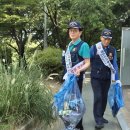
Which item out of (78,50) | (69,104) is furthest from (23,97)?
(78,50)

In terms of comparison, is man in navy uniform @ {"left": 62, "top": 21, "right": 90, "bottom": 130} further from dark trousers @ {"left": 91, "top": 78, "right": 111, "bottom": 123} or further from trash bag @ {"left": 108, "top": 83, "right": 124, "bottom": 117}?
trash bag @ {"left": 108, "top": 83, "right": 124, "bottom": 117}

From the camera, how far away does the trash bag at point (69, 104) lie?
22.8 ft

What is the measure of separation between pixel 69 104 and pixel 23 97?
79 centimetres

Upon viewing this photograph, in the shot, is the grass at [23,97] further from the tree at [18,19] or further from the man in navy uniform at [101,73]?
the tree at [18,19]

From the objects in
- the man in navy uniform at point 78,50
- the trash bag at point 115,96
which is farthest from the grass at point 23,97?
the trash bag at point 115,96

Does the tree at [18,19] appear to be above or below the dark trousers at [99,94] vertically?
above

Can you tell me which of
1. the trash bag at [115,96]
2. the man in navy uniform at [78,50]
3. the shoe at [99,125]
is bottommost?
the shoe at [99,125]

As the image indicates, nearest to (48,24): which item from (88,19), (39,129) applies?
(88,19)

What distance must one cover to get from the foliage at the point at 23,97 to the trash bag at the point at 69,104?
10.4 inches

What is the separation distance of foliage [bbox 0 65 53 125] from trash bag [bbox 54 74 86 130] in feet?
0.87

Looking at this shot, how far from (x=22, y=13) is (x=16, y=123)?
1442 centimetres

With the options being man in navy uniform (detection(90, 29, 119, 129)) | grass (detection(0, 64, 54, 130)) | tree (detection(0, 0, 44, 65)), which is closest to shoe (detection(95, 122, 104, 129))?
man in navy uniform (detection(90, 29, 119, 129))

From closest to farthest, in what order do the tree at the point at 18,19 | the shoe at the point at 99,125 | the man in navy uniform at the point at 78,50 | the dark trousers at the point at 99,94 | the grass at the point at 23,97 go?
the grass at the point at 23,97, the man in navy uniform at the point at 78,50, the shoe at the point at 99,125, the dark trousers at the point at 99,94, the tree at the point at 18,19

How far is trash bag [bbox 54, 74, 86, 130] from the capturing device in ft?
22.8
